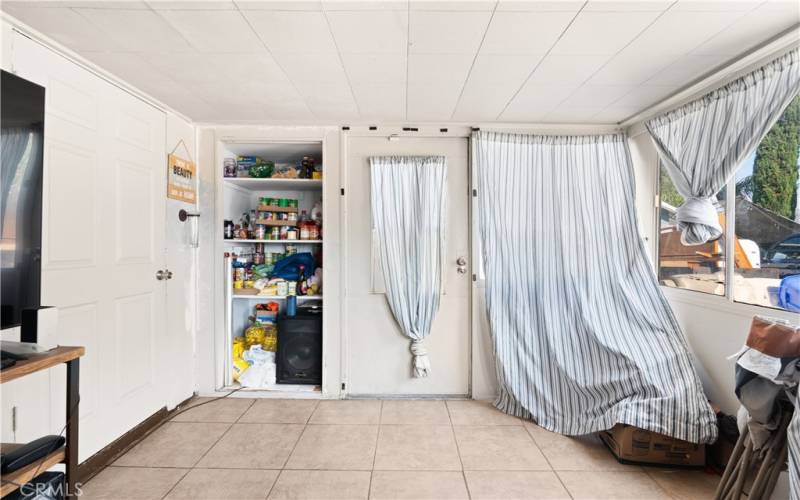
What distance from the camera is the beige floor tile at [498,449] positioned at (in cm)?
188

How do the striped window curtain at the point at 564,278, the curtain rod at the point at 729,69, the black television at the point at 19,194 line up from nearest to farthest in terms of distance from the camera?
the black television at the point at 19,194
the curtain rod at the point at 729,69
the striped window curtain at the point at 564,278

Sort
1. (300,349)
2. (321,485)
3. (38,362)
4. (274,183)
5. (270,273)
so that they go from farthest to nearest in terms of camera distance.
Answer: (270,273), (274,183), (300,349), (321,485), (38,362)

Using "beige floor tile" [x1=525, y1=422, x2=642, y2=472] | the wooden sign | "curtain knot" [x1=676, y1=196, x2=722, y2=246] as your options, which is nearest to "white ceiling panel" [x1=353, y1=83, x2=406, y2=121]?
the wooden sign

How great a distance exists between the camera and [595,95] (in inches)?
83.4

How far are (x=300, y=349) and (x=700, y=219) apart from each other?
278 cm

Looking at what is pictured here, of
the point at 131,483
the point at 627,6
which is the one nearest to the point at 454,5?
the point at 627,6

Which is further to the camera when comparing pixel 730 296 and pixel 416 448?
pixel 416 448

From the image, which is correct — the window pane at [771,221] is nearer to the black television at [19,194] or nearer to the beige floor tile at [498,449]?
the beige floor tile at [498,449]

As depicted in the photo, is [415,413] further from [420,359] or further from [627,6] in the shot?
[627,6]

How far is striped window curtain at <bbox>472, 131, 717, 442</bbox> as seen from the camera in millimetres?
2180

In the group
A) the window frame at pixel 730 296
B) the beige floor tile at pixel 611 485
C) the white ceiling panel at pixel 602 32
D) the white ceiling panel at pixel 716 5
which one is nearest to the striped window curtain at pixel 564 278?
the window frame at pixel 730 296

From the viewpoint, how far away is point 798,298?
158cm

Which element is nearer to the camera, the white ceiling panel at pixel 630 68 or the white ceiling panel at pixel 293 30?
the white ceiling panel at pixel 293 30

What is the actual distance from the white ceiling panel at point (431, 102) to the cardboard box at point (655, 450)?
7.20ft
